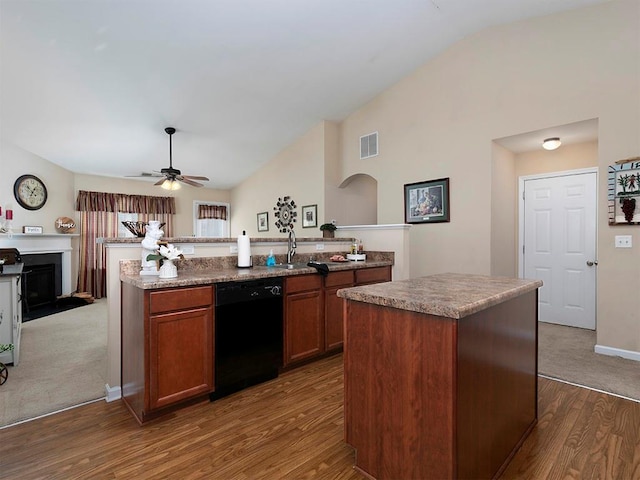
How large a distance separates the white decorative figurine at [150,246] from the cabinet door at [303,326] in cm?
106

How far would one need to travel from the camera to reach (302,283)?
2891 millimetres

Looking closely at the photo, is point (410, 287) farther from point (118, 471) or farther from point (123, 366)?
point (123, 366)

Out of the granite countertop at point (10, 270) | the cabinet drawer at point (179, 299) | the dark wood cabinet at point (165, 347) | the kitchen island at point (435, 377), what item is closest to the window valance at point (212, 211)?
the granite countertop at point (10, 270)

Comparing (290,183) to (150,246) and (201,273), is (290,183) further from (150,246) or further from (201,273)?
(150,246)

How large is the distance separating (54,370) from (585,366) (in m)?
4.81

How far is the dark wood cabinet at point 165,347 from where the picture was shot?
2047 mm

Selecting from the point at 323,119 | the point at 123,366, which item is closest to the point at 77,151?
the point at 323,119

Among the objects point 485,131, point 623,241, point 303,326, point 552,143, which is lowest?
point 303,326

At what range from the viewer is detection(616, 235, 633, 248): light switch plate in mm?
3189

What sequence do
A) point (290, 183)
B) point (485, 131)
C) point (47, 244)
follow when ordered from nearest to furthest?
point (485, 131) < point (47, 244) < point (290, 183)

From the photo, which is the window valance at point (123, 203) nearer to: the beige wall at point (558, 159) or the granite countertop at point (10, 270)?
the granite countertop at point (10, 270)

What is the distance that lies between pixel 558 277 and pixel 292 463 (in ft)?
14.4

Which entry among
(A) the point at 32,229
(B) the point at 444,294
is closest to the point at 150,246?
(B) the point at 444,294

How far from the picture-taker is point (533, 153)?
15.1 feet
